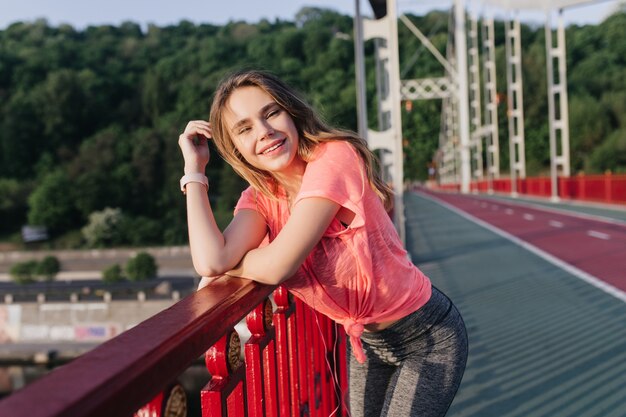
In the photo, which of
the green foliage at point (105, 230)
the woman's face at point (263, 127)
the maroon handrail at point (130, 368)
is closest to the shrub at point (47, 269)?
the green foliage at point (105, 230)

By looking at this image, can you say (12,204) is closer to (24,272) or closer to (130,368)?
(24,272)

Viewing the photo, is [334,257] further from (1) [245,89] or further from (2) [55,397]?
(2) [55,397]

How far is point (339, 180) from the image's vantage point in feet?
4.65

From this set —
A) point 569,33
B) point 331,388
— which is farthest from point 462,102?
point 331,388

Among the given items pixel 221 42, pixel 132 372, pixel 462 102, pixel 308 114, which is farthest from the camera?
pixel 221 42

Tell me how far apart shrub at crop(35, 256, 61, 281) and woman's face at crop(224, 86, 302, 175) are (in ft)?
161

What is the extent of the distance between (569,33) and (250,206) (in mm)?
52506

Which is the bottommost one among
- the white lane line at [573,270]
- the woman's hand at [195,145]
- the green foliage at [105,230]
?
the green foliage at [105,230]

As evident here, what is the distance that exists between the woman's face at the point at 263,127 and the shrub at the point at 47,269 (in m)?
49.1

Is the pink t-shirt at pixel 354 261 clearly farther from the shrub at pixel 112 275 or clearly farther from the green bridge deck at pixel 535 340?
the shrub at pixel 112 275

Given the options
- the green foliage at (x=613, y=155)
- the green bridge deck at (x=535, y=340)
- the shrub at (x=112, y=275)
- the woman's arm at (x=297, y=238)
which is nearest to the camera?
the woman's arm at (x=297, y=238)

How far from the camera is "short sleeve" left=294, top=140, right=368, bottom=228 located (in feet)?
4.56

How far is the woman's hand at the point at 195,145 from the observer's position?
1609 mm

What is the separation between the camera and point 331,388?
224 centimetres
